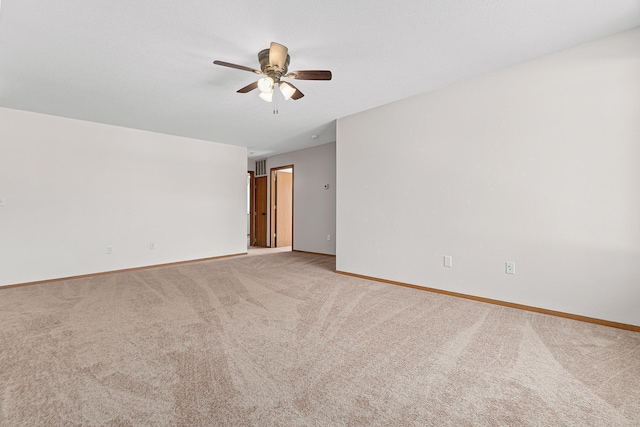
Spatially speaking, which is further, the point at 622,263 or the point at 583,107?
the point at 583,107

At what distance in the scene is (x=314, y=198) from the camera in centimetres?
689

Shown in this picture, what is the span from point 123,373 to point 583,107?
4.37 meters

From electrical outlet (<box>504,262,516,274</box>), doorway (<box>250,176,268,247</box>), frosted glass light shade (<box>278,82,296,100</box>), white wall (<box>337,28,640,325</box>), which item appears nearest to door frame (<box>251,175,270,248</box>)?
doorway (<box>250,176,268,247</box>)

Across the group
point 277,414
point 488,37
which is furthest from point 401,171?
point 277,414

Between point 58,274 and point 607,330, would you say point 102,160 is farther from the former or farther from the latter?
point 607,330

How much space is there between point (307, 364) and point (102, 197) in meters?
4.84

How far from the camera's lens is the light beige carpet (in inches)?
56.7

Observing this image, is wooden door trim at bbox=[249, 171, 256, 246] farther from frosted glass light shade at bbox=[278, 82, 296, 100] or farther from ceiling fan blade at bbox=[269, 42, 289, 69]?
ceiling fan blade at bbox=[269, 42, 289, 69]

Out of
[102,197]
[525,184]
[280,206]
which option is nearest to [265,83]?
[525,184]

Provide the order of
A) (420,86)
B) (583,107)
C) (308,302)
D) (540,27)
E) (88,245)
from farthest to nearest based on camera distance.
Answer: (88,245) < (420,86) < (308,302) < (583,107) < (540,27)

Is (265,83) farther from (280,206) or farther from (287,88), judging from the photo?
(280,206)

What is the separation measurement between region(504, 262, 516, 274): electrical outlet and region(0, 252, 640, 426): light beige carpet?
412 millimetres

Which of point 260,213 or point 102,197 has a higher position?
point 102,197

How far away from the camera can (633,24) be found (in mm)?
2379
